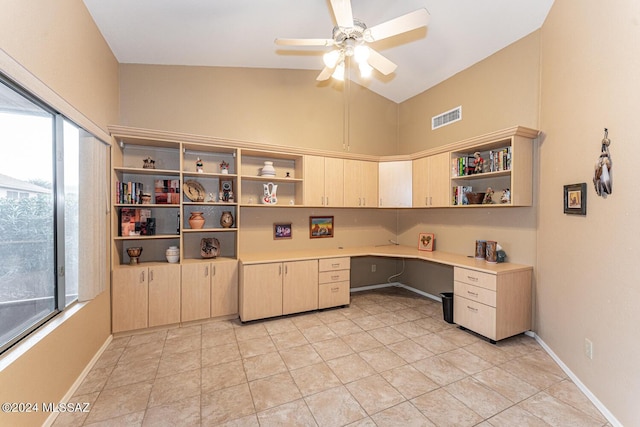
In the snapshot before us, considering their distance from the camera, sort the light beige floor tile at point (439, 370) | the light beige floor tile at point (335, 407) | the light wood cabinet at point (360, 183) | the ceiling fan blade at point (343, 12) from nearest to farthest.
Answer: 1. the light beige floor tile at point (335, 407)
2. the ceiling fan blade at point (343, 12)
3. the light beige floor tile at point (439, 370)
4. the light wood cabinet at point (360, 183)

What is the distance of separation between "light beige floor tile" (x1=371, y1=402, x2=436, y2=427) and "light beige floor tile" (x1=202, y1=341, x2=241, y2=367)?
1.46 meters

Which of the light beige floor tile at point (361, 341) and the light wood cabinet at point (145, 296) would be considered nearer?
the light beige floor tile at point (361, 341)

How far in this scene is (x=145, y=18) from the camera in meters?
2.80

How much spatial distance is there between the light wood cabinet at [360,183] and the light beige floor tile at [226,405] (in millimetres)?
2875

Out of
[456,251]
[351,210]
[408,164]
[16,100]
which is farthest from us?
[351,210]

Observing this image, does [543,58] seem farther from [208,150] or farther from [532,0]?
[208,150]

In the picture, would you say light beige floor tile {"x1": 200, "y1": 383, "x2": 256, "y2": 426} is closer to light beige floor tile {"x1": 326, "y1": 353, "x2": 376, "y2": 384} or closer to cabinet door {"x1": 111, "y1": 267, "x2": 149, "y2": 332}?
light beige floor tile {"x1": 326, "y1": 353, "x2": 376, "y2": 384}

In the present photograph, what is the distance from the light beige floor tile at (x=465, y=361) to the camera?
8.35 ft

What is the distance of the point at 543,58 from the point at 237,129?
3755 millimetres

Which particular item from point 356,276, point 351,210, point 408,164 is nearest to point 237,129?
point 351,210

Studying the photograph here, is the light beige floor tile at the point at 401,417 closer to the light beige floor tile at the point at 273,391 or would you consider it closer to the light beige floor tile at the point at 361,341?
the light beige floor tile at the point at 273,391

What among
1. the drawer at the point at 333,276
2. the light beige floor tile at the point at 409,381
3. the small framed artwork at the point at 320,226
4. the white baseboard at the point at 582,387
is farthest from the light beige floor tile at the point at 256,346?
the white baseboard at the point at 582,387

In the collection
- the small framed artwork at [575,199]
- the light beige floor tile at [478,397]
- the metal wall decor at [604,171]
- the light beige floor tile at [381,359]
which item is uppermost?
the metal wall decor at [604,171]

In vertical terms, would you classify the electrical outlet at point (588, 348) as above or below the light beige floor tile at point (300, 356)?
above
